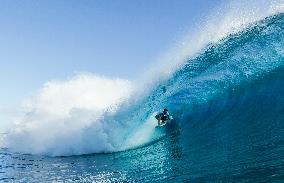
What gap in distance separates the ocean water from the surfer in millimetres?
363

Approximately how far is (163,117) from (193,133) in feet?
11.2

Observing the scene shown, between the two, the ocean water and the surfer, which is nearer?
the ocean water

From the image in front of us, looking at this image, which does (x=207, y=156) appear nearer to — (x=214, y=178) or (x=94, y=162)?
(x=214, y=178)

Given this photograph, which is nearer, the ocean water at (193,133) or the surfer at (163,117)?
the ocean water at (193,133)

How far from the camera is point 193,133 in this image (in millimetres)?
17156

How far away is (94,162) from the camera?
1656 cm

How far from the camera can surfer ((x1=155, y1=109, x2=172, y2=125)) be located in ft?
66.8

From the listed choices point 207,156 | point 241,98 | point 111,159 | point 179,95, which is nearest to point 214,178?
point 207,156

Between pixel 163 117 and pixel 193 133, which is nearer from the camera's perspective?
pixel 193 133

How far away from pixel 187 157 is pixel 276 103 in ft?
19.9

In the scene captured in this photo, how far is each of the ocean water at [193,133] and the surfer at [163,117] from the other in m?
0.36

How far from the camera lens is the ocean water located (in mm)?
11297

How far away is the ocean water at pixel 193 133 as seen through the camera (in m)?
11.3

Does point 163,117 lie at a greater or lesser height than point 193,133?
greater
